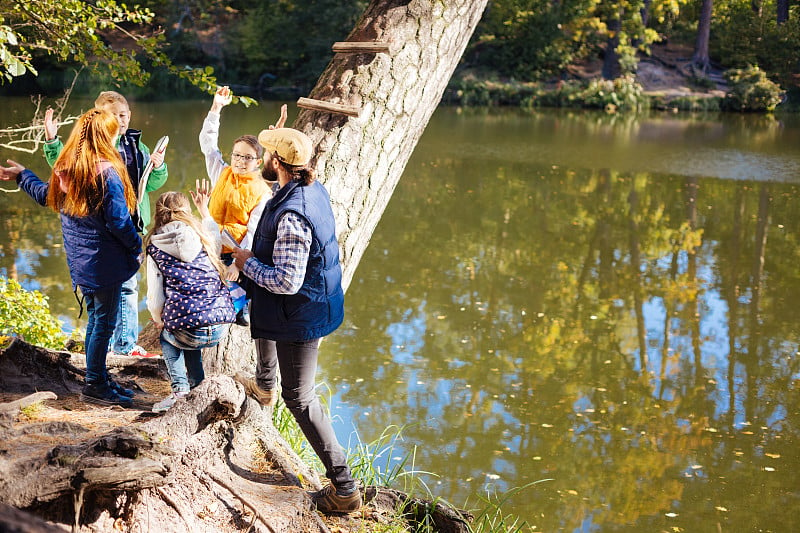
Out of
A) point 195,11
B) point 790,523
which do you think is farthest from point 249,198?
point 195,11

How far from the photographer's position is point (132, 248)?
342 centimetres

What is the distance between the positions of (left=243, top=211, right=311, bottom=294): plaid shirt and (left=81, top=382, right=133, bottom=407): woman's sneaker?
3.71 feet

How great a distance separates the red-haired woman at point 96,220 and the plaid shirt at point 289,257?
Result: 90cm

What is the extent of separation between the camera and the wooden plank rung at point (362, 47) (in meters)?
4.20

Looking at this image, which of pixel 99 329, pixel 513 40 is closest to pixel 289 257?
pixel 99 329

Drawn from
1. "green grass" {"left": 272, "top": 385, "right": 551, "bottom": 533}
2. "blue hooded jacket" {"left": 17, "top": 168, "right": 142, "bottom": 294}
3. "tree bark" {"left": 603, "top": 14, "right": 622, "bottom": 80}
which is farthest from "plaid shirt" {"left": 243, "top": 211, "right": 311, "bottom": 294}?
"tree bark" {"left": 603, "top": 14, "right": 622, "bottom": 80}

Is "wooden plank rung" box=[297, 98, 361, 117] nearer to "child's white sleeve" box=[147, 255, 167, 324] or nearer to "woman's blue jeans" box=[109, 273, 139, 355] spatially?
"child's white sleeve" box=[147, 255, 167, 324]

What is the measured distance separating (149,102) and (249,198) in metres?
23.1

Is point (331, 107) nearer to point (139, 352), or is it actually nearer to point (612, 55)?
point (139, 352)

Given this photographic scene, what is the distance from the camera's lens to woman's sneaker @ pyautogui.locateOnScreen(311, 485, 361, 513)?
126 inches

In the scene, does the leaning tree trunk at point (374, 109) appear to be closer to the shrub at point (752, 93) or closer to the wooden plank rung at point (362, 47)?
the wooden plank rung at point (362, 47)

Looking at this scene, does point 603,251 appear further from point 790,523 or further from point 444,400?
point 790,523

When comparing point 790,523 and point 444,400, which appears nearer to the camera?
point 790,523

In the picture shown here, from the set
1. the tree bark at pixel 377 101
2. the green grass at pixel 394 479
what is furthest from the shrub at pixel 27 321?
the tree bark at pixel 377 101
